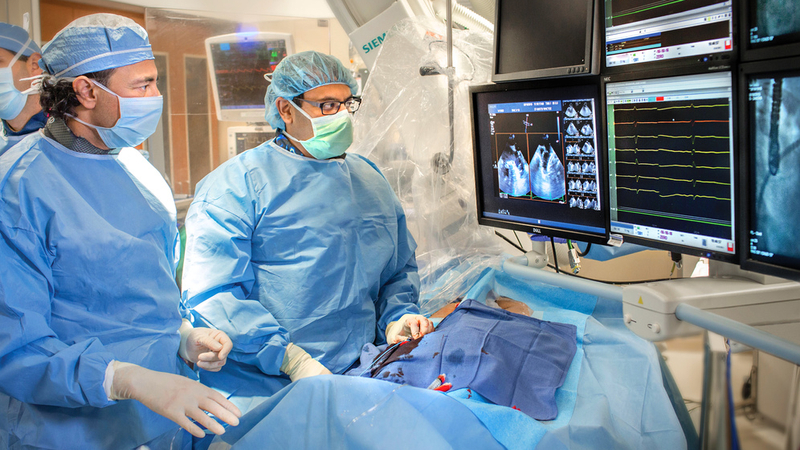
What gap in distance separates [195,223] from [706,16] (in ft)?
4.55

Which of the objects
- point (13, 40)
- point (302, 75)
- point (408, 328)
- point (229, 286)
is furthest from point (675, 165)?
point (13, 40)

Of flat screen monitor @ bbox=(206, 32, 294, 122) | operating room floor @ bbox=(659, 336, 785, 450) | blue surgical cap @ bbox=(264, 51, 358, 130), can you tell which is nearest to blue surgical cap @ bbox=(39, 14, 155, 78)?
blue surgical cap @ bbox=(264, 51, 358, 130)

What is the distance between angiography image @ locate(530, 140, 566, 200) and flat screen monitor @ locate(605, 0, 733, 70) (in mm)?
281

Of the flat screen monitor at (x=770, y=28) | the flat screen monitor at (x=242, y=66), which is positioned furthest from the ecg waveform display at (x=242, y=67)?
the flat screen monitor at (x=770, y=28)

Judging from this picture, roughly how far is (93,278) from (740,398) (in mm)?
1561

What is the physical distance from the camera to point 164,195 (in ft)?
4.66

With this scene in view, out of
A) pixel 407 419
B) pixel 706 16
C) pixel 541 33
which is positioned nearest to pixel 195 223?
pixel 407 419

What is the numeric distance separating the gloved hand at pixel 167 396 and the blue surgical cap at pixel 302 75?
0.97 metres

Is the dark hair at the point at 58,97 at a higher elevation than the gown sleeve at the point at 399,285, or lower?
higher

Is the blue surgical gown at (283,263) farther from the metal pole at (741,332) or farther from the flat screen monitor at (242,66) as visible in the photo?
the flat screen monitor at (242,66)

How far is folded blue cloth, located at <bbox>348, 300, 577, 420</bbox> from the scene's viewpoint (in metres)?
1.24

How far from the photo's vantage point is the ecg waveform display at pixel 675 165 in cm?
113

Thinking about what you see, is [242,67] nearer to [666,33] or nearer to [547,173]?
[547,173]

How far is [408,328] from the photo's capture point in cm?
168
